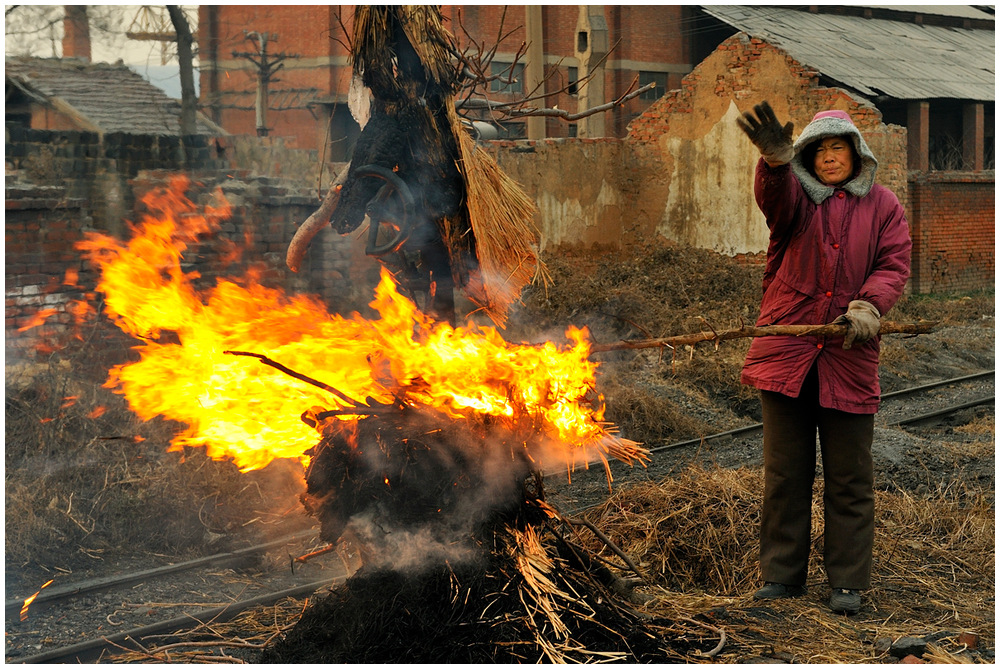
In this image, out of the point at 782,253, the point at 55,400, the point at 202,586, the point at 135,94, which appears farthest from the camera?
the point at 135,94

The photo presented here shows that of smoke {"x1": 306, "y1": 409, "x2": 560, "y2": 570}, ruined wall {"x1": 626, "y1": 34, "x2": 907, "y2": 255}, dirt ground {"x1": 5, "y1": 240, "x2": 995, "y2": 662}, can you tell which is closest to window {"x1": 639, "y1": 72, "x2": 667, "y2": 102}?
ruined wall {"x1": 626, "y1": 34, "x2": 907, "y2": 255}

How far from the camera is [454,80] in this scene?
430cm

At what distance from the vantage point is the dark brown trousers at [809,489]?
4.47 m

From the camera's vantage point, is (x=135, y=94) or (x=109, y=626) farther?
(x=135, y=94)

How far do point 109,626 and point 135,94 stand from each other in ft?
67.6

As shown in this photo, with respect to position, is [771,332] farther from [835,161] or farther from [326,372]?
[326,372]

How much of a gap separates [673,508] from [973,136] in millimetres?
22054

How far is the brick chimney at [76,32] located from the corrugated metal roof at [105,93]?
0.86m

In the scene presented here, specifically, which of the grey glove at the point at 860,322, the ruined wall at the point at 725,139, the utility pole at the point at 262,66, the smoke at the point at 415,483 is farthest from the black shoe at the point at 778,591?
the utility pole at the point at 262,66

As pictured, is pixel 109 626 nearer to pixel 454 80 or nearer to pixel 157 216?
pixel 454 80

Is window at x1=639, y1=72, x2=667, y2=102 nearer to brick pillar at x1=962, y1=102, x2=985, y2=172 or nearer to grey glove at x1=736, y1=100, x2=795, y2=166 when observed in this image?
brick pillar at x1=962, y1=102, x2=985, y2=172

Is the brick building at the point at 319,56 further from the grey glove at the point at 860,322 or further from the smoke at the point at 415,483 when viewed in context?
the smoke at the point at 415,483

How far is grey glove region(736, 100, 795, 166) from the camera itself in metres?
4.13

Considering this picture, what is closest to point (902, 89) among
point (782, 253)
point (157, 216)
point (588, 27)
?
point (588, 27)
